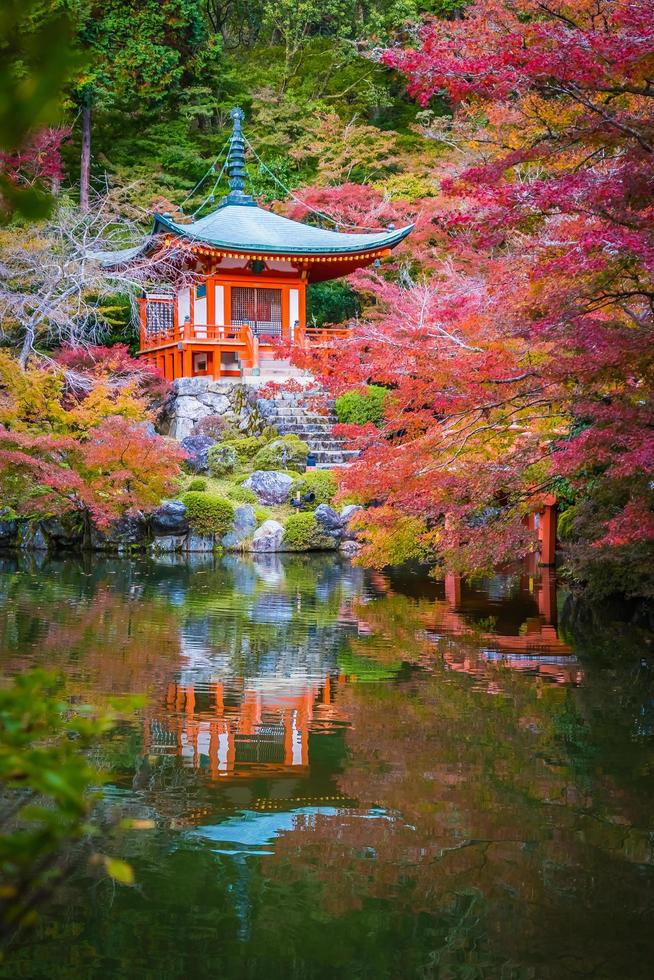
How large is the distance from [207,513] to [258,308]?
8.54 metres

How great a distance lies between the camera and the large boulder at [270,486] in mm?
16922

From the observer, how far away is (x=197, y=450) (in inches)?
735

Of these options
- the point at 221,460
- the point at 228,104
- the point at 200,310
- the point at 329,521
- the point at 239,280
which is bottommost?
the point at 329,521

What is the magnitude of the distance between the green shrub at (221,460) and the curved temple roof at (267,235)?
4.97 meters

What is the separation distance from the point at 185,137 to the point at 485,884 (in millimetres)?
24489

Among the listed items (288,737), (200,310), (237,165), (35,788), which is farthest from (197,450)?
(35,788)

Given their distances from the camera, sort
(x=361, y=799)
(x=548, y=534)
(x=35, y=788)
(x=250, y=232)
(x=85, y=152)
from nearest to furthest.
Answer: (x=35, y=788)
(x=361, y=799)
(x=548, y=534)
(x=250, y=232)
(x=85, y=152)

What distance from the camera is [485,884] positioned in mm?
3725

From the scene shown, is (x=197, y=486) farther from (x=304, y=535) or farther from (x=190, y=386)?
(x=190, y=386)

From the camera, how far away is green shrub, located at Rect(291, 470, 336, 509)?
54.9 ft

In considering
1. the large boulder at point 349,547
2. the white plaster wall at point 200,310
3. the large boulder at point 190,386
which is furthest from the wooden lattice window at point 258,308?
the large boulder at point 349,547

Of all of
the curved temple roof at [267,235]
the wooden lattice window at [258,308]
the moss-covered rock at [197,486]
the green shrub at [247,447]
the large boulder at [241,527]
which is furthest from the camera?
the wooden lattice window at [258,308]

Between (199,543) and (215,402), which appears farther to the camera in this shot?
(215,402)

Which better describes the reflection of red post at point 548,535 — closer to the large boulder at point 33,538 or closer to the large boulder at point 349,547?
the large boulder at point 349,547
